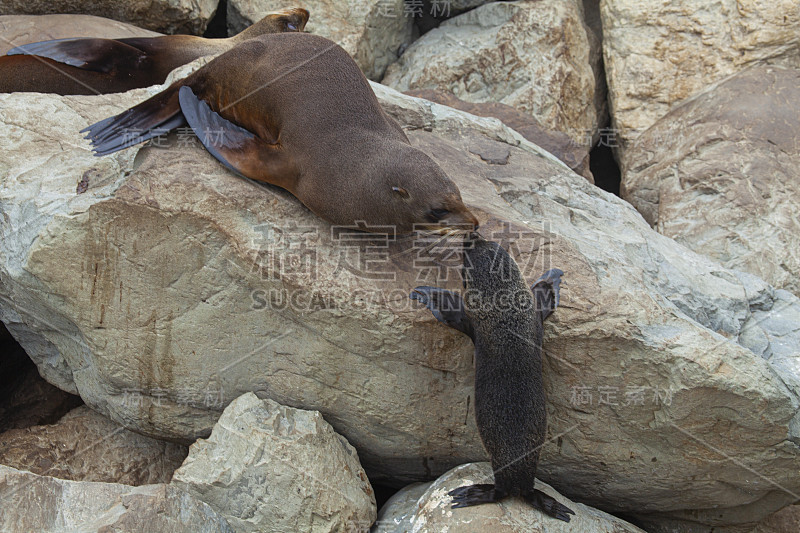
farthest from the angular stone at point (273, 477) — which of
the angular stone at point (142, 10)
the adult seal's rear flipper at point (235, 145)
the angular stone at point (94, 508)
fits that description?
the angular stone at point (142, 10)

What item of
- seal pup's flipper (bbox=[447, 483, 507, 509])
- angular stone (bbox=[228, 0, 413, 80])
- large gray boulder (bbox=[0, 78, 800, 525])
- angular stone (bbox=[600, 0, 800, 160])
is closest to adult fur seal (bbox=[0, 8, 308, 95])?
large gray boulder (bbox=[0, 78, 800, 525])

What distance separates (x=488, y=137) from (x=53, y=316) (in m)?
2.97

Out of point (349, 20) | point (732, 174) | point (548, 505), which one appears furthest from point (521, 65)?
point (548, 505)

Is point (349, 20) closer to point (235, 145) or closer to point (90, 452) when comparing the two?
point (235, 145)

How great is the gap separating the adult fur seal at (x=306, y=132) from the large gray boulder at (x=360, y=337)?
0.48 ft

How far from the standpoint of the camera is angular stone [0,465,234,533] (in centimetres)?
328

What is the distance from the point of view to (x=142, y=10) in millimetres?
6609

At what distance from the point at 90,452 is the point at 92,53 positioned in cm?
261

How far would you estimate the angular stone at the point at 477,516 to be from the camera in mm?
3475

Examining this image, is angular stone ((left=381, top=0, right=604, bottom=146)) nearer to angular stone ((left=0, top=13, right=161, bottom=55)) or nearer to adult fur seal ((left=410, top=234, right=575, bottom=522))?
angular stone ((left=0, top=13, right=161, bottom=55))

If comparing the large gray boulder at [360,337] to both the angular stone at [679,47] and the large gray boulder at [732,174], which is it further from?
the angular stone at [679,47]

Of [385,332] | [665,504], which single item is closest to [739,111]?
[665,504]

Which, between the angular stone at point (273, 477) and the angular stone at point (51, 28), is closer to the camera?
the angular stone at point (273, 477)

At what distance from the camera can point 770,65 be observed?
23.9ft
